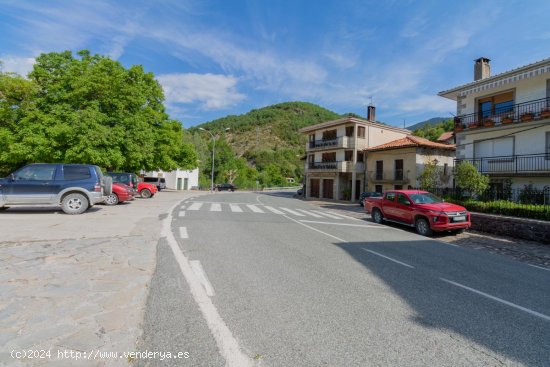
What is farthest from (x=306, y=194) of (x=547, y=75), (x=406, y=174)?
(x=547, y=75)

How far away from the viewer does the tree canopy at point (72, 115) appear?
19.8m

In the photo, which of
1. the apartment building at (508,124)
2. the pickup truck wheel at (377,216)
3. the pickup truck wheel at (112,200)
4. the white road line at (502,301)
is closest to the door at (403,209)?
the pickup truck wheel at (377,216)

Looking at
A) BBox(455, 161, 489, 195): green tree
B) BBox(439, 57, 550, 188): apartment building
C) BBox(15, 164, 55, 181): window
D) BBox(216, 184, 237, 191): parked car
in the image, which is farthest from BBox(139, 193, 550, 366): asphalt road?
BBox(216, 184, 237, 191): parked car

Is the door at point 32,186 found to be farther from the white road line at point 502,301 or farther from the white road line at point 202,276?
the white road line at point 502,301

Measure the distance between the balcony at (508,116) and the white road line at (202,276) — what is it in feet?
66.3

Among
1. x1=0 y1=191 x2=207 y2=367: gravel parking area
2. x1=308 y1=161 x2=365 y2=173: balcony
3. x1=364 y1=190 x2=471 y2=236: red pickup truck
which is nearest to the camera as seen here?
x1=0 y1=191 x2=207 y2=367: gravel parking area

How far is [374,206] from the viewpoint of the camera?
14.9 meters

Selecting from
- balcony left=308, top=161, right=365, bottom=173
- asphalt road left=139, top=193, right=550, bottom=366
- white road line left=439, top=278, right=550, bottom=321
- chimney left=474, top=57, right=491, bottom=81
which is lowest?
white road line left=439, top=278, right=550, bottom=321

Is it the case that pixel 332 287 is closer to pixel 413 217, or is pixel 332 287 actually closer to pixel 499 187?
pixel 413 217

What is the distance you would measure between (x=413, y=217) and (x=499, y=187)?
29.6 feet

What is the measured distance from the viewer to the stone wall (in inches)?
424

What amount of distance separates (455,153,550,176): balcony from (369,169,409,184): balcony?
8.28 metres

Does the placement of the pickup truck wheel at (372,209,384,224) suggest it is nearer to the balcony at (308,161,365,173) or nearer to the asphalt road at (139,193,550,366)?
the asphalt road at (139,193,550,366)

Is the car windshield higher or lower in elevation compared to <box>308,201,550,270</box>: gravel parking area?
higher
